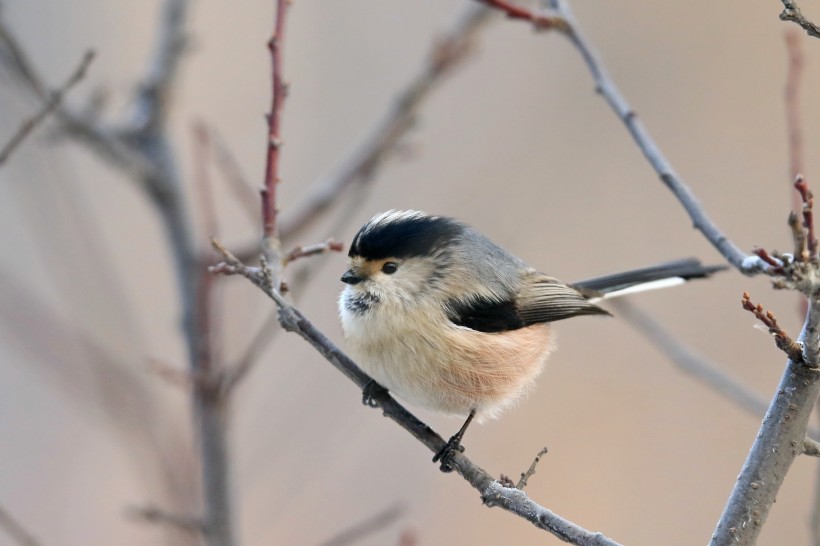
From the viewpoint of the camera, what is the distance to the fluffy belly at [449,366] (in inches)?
86.3

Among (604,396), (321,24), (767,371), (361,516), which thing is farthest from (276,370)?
(767,371)

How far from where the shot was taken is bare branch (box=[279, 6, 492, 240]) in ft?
8.64

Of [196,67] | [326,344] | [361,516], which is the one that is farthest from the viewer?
[196,67]

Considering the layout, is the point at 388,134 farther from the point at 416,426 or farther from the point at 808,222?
the point at 808,222

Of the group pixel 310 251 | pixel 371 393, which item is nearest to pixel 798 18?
pixel 310 251

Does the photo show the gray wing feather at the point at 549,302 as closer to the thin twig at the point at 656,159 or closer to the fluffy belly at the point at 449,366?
the fluffy belly at the point at 449,366

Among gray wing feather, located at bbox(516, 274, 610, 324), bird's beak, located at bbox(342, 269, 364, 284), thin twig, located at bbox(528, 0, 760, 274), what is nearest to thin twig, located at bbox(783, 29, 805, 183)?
thin twig, located at bbox(528, 0, 760, 274)

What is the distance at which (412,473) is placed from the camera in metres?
4.39

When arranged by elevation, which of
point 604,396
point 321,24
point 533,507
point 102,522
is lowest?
point 102,522

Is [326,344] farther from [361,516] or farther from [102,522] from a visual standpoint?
[102,522]

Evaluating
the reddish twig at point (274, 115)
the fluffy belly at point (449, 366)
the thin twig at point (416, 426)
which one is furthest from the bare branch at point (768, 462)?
the reddish twig at point (274, 115)

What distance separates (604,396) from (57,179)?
325 cm

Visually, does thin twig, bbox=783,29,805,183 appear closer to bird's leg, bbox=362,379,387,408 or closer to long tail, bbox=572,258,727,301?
long tail, bbox=572,258,727,301

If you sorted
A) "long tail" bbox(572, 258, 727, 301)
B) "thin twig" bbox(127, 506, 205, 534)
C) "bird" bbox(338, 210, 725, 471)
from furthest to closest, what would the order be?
"long tail" bbox(572, 258, 727, 301), "bird" bbox(338, 210, 725, 471), "thin twig" bbox(127, 506, 205, 534)
